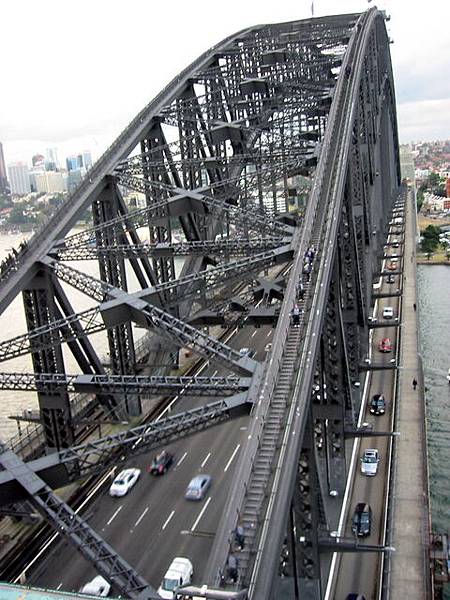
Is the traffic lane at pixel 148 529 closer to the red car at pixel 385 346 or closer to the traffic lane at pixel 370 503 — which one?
the traffic lane at pixel 370 503

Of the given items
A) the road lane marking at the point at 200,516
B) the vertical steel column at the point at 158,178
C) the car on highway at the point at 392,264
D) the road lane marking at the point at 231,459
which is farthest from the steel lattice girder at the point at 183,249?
the car on highway at the point at 392,264

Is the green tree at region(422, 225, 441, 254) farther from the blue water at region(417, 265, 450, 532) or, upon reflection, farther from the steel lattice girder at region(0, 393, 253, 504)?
the steel lattice girder at region(0, 393, 253, 504)

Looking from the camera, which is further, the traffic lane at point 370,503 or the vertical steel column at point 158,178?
the vertical steel column at point 158,178

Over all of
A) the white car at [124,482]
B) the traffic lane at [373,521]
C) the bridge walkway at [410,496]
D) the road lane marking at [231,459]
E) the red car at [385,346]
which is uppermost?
the white car at [124,482]

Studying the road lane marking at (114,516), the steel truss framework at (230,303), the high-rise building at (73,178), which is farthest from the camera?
the high-rise building at (73,178)

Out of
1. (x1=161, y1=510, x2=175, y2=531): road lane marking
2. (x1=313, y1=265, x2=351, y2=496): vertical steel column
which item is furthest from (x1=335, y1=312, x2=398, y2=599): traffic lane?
(x1=161, y1=510, x2=175, y2=531): road lane marking

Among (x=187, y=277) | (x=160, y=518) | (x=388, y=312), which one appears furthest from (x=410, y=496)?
(x=388, y=312)
